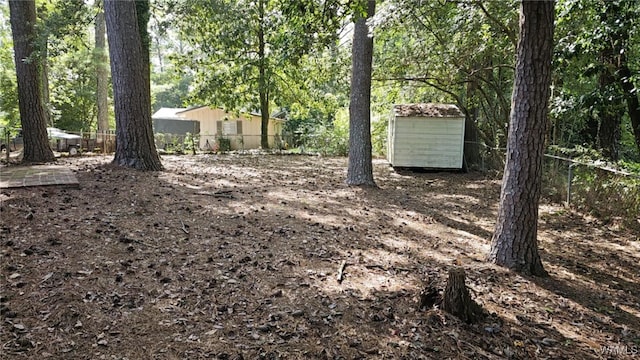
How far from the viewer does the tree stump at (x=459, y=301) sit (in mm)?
3107

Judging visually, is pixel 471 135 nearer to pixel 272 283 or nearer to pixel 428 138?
pixel 428 138

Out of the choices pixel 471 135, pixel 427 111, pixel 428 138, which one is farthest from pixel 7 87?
pixel 471 135

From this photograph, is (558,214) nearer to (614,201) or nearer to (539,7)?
(614,201)

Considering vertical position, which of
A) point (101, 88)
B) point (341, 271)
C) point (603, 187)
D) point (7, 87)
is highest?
point (7, 87)

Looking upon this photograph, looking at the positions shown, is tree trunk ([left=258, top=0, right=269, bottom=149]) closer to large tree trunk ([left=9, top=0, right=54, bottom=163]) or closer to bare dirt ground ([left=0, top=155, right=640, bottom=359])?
large tree trunk ([left=9, top=0, right=54, bottom=163])

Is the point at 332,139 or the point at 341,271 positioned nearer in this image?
the point at 341,271

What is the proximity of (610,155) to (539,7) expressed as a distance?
633cm

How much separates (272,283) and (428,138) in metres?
9.92

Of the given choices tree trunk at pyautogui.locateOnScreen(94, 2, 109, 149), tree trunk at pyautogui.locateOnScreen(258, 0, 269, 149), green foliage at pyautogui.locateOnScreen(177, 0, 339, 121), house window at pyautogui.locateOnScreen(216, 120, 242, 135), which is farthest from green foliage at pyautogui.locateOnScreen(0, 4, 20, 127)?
tree trunk at pyautogui.locateOnScreen(258, 0, 269, 149)

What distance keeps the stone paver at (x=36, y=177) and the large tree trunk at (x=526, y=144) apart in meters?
5.76

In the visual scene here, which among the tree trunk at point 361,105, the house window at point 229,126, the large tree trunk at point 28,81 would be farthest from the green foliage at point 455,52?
the house window at point 229,126

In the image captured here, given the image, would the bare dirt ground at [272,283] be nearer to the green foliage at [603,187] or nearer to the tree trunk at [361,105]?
the green foliage at [603,187]

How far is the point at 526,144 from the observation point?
161 inches

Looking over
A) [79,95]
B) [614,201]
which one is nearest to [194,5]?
[614,201]
